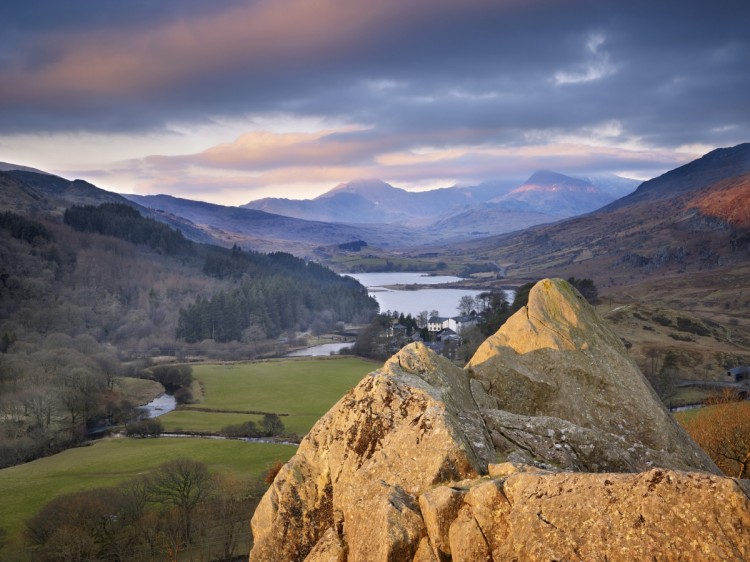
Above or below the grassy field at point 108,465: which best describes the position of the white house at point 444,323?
above

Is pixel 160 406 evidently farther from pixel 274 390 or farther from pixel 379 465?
pixel 379 465

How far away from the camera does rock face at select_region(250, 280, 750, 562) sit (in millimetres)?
9898

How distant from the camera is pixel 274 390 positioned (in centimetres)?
11125

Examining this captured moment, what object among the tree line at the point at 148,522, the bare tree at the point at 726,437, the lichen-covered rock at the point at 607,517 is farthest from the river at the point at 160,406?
the lichen-covered rock at the point at 607,517

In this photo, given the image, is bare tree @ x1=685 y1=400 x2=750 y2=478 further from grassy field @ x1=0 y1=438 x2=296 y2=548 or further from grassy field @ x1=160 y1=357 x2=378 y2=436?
grassy field @ x1=160 y1=357 x2=378 y2=436

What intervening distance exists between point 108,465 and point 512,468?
2788 inches

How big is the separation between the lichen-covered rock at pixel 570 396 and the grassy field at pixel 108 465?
48.2 meters

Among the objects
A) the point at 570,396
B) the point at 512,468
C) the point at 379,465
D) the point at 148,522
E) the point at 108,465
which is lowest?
the point at 108,465

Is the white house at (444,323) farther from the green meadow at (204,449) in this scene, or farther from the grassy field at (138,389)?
the grassy field at (138,389)

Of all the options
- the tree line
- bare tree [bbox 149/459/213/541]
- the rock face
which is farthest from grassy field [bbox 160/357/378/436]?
the rock face

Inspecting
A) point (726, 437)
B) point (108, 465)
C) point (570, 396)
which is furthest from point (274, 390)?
point (570, 396)

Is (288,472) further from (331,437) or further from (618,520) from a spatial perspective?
(618,520)

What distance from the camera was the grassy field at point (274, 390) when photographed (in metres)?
92.3

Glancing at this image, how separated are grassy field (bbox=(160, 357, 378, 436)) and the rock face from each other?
65.8 m
